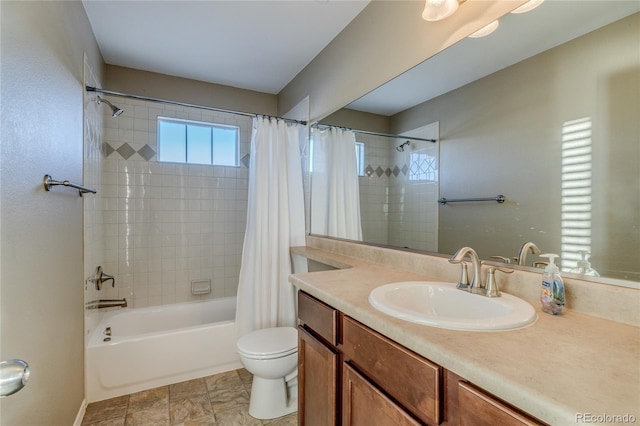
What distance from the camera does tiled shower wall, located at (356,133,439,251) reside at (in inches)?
58.7

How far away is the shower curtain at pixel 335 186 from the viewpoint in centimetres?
206

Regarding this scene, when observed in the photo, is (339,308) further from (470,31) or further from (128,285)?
(128,285)

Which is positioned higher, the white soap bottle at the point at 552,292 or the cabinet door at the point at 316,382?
the white soap bottle at the point at 552,292

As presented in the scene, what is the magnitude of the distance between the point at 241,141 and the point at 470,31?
93.2 inches

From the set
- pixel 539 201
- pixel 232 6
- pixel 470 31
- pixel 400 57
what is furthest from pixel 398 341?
pixel 232 6

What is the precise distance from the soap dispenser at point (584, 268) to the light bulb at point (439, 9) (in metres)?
1.04

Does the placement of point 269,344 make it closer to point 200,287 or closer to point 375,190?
point 375,190

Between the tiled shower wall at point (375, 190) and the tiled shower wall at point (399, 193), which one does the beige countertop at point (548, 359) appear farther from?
the tiled shower wall at point (375, 190)

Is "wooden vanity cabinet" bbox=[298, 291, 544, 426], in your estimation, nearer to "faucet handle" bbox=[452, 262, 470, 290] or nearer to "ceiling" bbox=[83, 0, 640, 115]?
"faucet handle" bbox=[452, 262, 470, 290]

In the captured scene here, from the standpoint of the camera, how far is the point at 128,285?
263 centimetres

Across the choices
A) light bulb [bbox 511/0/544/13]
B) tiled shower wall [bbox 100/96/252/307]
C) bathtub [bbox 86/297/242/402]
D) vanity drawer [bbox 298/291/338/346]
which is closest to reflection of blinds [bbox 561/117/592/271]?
light bulb [bbox 511/0/544/13]

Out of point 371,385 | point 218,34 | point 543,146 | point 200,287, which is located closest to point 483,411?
point 371,385

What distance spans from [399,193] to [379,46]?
0.86 meters

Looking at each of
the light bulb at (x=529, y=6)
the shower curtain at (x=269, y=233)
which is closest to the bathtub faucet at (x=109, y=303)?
the shower curtain at (x=269, y=233)
